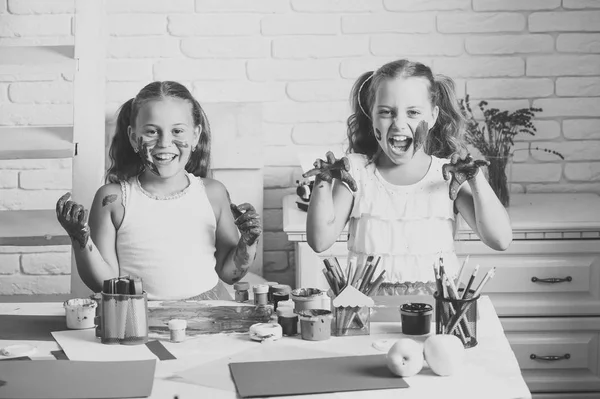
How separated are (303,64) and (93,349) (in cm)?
182

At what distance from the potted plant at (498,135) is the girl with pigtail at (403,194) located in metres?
0.79

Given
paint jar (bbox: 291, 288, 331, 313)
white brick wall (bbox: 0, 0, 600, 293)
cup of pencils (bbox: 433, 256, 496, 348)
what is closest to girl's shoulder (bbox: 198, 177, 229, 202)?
paint jar (bbox: 291, 288, 331, 313)

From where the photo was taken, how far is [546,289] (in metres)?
2.98

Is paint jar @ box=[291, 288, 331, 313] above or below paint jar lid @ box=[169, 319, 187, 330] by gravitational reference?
above

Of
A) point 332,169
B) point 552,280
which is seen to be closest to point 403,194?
point 332,169

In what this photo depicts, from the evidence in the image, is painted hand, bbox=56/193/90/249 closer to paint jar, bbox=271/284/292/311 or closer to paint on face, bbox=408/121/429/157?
paint jar, bbox=271/284/292/311

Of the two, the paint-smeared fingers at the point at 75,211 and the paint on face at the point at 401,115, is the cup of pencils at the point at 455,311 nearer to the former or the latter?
the paint on face at the point at 401,115

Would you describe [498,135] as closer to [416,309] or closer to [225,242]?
[225,242]

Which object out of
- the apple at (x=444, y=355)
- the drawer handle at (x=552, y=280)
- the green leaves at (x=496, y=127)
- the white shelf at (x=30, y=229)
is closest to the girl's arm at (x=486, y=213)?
the apple at (x=444, y=355)

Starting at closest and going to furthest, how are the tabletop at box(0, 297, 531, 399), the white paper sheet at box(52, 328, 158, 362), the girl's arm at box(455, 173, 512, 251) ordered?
the tabletop at box(0, 297, 531, 399) < the white paper sheet at box(52, 328, 158, 362) < the girl's arm at box(455, 173, 512, 251)

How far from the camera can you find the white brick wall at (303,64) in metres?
3.32

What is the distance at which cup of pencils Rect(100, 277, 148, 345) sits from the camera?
1.79 meters

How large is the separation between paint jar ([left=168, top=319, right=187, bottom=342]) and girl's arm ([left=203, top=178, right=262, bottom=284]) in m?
0.51

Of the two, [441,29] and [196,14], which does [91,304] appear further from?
[441,29]
